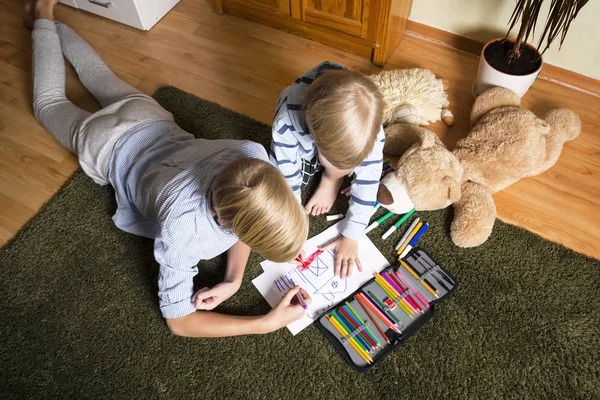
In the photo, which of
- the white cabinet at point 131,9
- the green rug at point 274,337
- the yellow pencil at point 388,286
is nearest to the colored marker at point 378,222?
the green rug at point 274,337

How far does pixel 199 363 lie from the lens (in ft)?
3.26

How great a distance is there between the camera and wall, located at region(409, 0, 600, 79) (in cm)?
129

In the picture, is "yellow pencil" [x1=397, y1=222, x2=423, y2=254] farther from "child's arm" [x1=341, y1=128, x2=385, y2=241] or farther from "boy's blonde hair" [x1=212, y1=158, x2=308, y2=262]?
"boy's blonde hair" [x1=212, y1=158, x2=308, y2=262]

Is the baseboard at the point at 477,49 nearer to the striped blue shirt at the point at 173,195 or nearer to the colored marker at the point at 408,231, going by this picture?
the colored marker at the point at 408,231

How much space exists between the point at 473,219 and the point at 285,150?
0.50 meters

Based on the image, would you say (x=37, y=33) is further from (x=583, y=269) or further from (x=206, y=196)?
(x=583, y=269)

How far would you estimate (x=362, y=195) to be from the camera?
1025 mm

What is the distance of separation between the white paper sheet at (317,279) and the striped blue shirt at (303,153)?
0.07m

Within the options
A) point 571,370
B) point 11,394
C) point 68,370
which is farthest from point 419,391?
point 11,394

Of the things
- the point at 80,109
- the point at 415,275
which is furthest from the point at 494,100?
the point at 80,109

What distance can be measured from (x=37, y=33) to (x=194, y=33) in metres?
0.50

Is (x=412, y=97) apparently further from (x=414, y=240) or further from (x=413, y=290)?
(x=413, y=290)

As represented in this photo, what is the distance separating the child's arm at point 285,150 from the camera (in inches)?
36.7

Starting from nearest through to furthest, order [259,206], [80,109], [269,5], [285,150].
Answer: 1. [259,206]
2. [285,150]
3. [80,109]
4. [269,5]
